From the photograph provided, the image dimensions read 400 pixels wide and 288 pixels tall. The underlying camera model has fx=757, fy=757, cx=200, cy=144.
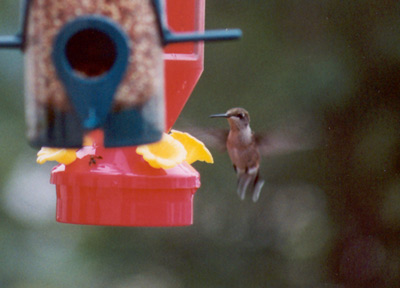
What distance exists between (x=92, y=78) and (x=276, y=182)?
4357 millimetres

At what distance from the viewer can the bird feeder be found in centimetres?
223

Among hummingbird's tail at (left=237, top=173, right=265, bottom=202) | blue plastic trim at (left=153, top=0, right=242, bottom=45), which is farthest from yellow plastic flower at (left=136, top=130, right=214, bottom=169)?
hummingbird's tail at (left=237, top=173, right=265, bottom=202)

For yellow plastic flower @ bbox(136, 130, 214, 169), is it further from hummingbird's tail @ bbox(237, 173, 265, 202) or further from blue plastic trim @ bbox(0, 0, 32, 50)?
hummingbird's tail @ bbox(237, 173, 265, 202)

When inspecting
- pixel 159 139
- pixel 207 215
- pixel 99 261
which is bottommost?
pixel 99 261

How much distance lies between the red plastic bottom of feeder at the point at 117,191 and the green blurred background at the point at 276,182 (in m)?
3.26

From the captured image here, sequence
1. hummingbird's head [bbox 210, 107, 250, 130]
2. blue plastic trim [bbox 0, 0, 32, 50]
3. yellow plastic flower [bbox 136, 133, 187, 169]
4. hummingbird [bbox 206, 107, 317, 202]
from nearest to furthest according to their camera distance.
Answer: blue plastic trim [bbox 0, 0, 32, 50] < yellow plastic flower [bbox 136, 133, 187, 169] < hummingbird [bbox 206, 107, 317, 202] < hummingbird's head [bbox 210, 107, 250, 130]

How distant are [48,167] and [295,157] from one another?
222 centimetres

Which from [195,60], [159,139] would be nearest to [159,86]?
[159,139]

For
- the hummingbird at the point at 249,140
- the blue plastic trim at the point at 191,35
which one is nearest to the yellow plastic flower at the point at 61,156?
the blue plastic trim at the point at 191,35

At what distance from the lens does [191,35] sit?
7.43ft

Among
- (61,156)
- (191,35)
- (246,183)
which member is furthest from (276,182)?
(191,35)

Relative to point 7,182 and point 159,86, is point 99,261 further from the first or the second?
point 159,86

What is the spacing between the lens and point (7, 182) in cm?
668

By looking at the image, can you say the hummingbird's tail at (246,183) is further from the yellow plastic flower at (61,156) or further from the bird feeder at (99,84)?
the yellow plastic flower at (61,156)
